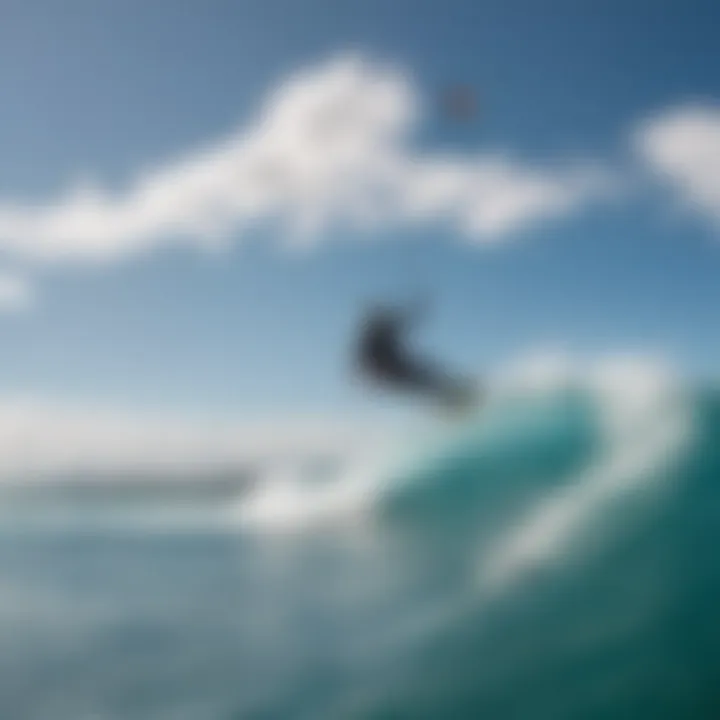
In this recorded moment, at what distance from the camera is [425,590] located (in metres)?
4.97

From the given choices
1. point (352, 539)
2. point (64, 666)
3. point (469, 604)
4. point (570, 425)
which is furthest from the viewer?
point (570, 425)

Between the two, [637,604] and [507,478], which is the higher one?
[507,478]

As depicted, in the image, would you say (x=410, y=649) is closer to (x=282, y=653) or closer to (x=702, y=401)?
(x=282, y=653)

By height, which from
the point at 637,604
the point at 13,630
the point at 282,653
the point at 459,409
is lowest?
the point at 637,604

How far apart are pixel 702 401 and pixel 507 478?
1534 millimetres

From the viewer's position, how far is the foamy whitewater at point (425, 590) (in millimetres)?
4586

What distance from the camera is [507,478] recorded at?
592 cm

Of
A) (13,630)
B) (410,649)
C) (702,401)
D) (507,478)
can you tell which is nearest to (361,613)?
(410,649)

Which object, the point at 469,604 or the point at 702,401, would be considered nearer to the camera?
the point at 469,604

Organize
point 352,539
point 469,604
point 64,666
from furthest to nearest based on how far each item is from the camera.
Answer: point 352,539, point 469,604, point 64,666

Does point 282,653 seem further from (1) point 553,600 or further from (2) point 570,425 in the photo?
(2) point 570,425

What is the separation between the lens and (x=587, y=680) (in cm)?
478

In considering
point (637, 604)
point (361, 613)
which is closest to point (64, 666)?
point (361, 613)

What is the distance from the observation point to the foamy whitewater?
459 centimetres
